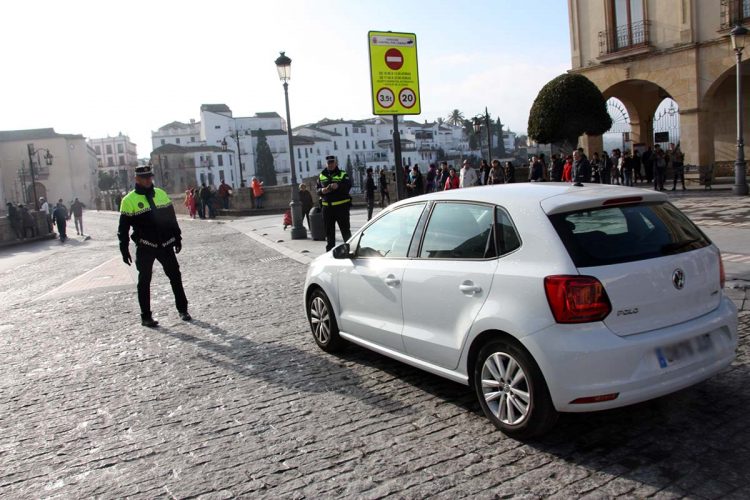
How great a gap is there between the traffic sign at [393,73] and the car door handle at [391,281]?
5.03 m

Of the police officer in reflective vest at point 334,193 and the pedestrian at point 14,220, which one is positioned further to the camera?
the pedestrian at point 14,220

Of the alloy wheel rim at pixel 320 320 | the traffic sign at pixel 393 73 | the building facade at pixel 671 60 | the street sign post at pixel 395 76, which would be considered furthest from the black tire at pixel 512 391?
the building facade at pixel 671 60

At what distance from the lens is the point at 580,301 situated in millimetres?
3453

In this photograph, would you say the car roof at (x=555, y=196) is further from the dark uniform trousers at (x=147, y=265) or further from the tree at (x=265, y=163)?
the tree at (x=265, y=163)

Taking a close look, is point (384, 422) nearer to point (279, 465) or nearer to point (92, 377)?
point (279, 465)

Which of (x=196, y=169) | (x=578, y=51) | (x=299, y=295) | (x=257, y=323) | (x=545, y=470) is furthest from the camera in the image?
(x=196, y=169)

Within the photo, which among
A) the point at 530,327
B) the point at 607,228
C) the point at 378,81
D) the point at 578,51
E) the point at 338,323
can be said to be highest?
the point at 578,51

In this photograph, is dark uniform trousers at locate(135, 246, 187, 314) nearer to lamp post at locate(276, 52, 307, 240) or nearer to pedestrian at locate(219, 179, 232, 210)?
lamp post at locate(276, 52, 307, 240)

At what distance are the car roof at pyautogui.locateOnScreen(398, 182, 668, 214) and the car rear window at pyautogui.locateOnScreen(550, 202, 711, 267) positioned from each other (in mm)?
52

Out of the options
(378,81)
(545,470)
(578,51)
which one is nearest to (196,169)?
(578,51)

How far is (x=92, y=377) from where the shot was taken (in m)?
5.82

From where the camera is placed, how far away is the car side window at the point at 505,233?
12.8 feet

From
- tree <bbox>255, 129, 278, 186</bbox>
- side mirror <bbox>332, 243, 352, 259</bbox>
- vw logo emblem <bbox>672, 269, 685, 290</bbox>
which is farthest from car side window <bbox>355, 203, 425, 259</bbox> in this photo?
tree <bbox>255, 129, 278, 186</bbox>

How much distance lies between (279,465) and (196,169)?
109730mm
